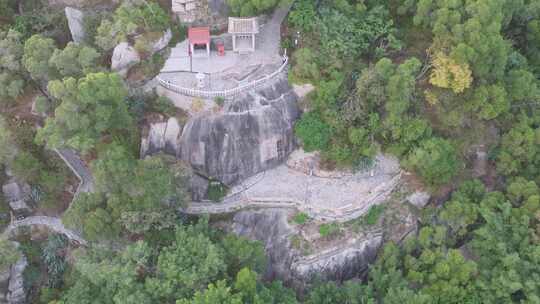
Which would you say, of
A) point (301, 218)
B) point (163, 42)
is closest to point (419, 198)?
point (301, 218)

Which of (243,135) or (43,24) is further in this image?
(43,24)

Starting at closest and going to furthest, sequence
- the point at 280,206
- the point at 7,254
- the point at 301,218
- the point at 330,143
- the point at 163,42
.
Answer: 1. the point at 7,254
2. the point at 301,218
3. the point at 280,206
4. the point at 330,143
5. the point at 163,42

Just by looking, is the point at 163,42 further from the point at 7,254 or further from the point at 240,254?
the point at 7,254

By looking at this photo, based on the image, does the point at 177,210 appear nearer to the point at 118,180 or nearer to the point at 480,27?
the point at 118,180

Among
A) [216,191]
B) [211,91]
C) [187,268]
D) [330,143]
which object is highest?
[211,91]

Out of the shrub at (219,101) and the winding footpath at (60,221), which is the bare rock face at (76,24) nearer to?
the winding footpath at (60,221)

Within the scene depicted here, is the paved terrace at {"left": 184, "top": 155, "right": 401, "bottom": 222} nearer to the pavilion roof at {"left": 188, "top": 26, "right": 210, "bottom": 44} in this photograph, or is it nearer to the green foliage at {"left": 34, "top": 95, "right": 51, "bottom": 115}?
the pavilion roof at {"left": 188, "top": 26, "right": 210, "bottom": 44}
